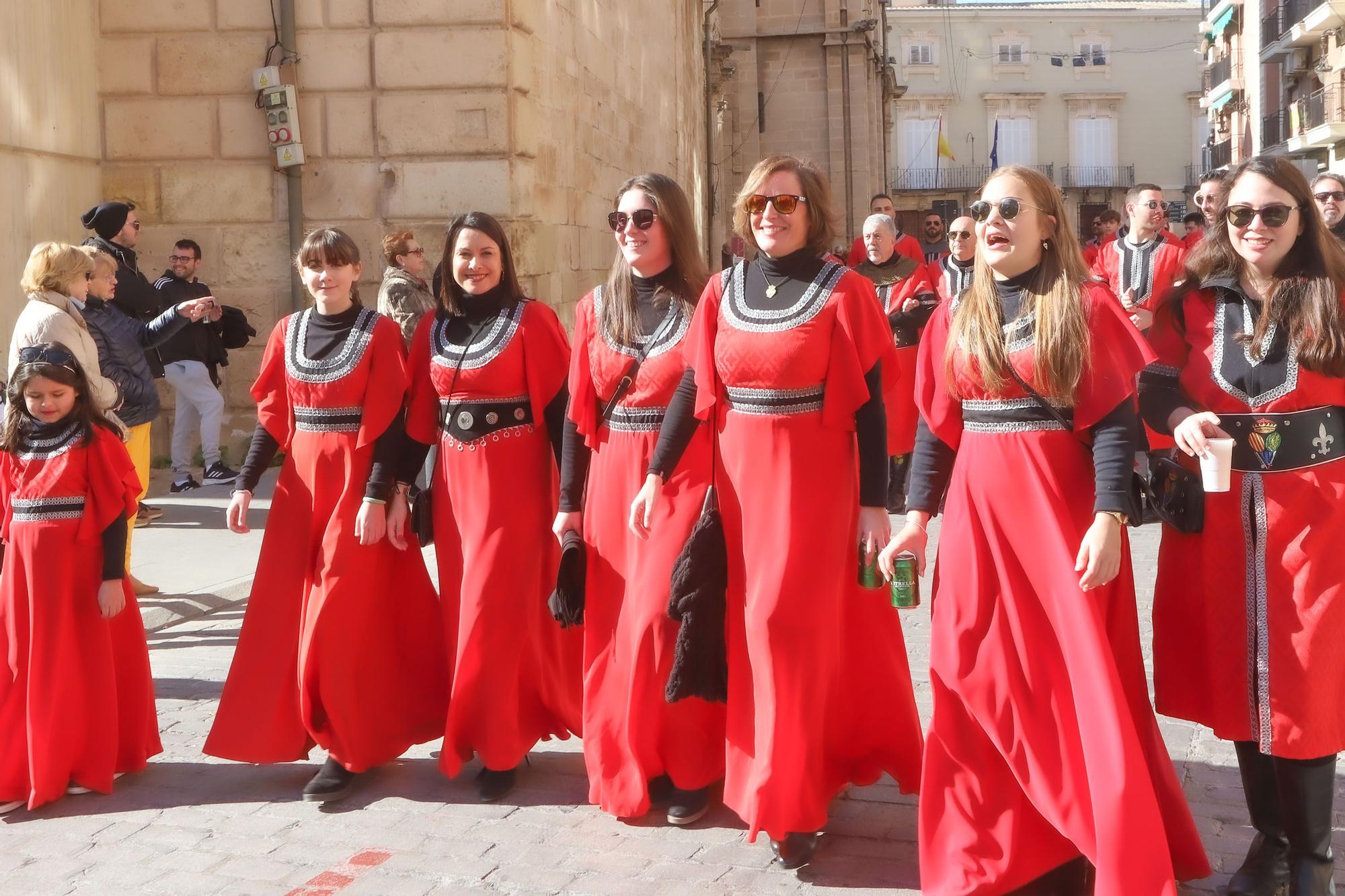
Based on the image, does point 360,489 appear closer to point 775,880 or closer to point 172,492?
point 775,880

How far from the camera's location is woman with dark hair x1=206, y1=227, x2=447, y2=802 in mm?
5020

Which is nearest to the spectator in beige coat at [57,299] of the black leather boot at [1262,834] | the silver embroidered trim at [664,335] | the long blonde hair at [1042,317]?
the silver embroidered trim at [664,335]

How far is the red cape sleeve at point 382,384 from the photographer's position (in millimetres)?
5035

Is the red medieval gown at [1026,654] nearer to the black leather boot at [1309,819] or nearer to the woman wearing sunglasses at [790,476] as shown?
the black leather boot at [1309,819]

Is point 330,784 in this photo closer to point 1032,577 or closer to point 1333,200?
point 1032,577

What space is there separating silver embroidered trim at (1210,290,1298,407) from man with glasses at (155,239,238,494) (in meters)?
8.83

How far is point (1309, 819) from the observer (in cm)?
384

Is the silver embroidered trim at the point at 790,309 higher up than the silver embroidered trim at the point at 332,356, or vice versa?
the silver embroidered trim at the point at 790,309

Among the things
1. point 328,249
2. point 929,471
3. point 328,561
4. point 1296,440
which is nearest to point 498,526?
point 328,561

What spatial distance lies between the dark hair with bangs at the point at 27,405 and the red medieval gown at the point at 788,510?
212 cm

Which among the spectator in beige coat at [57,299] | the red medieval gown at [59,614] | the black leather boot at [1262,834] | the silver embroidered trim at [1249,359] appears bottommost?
the black leather boot at [1262,834]

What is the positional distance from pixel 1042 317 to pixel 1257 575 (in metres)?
0.83

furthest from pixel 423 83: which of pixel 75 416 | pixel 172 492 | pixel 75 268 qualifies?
pixel 75 416

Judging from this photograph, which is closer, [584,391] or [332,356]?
[584,391]
